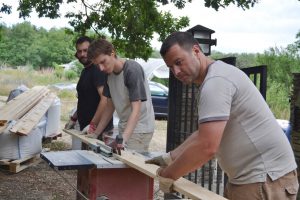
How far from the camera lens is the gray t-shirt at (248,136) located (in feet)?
7.73

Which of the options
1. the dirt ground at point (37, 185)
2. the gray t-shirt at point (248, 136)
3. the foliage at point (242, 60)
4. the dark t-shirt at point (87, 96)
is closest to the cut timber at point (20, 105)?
the dirt ground at point (37, 185)

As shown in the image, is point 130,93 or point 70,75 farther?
point 70,75

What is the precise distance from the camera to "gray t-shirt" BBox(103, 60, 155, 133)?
425cm

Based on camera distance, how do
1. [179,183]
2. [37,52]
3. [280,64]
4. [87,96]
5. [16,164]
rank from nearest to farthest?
[179,183], [87,96], [16,164], [280,64], [37,52]

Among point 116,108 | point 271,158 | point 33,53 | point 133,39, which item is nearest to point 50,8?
point 133,39

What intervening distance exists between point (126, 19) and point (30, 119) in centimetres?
272

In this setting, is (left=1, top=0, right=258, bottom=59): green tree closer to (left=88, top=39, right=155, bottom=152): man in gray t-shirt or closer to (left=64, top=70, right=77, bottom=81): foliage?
A: (left=88, top=39, right=155, bottom=152): man in gray t-shirt

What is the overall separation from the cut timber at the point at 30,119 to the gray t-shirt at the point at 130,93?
2931 millimetres

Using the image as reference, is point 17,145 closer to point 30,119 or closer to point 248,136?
point 30,119

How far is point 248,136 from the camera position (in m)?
2.41

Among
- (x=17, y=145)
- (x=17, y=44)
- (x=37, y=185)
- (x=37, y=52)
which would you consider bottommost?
(x=37, y=185)

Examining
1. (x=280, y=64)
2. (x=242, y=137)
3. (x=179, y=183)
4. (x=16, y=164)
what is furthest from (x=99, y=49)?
(x=280, y=64)

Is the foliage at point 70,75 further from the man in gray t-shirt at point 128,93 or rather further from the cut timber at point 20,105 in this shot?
the man in gray t-shirt at point 128,93

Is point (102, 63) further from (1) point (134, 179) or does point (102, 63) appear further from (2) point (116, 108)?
(1) point (134, 179)
